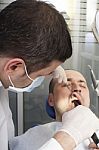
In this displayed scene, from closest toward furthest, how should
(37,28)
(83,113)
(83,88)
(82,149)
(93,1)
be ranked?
(37,28)
(83,113)
(82,149)
(83,88)
(93,1)

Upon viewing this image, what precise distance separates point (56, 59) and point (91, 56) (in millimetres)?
1319

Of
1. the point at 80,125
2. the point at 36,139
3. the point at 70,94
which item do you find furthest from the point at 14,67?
the point at 36,139

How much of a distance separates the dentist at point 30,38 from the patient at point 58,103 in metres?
0.48

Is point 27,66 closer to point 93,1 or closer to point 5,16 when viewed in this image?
point 5,16

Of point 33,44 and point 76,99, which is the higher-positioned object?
point 33,44

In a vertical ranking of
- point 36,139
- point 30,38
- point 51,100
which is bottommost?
point 36,139

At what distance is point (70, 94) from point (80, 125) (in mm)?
401

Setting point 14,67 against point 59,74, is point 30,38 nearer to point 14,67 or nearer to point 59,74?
point 14,67

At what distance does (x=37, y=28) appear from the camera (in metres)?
0.96

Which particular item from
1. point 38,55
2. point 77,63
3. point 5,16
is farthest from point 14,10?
point 77,63

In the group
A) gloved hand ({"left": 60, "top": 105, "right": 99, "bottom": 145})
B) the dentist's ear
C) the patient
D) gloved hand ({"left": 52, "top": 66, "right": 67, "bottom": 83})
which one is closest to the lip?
the patient

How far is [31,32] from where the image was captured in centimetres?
95

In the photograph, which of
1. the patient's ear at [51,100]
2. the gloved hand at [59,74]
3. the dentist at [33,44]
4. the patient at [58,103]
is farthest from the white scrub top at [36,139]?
the dentist at [33,44]

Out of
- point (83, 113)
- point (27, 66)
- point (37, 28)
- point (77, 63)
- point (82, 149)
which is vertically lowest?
point (82, 149)
